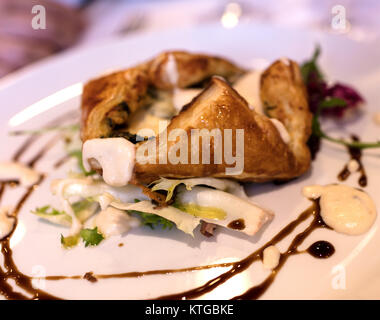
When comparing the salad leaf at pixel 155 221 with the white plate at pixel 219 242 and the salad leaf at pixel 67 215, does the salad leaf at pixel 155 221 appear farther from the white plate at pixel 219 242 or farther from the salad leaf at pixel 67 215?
the salad leaf at pixel 67 215

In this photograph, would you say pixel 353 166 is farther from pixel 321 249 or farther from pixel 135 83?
pixel 135 83

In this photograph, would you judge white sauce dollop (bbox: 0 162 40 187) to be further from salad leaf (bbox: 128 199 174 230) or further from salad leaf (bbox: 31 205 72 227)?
salad leaf (bbox: 128 199 174 230)

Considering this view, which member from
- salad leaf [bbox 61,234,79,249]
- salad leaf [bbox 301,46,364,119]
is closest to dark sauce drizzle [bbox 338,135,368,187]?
salad leaf [bbox 301,46,364,119]

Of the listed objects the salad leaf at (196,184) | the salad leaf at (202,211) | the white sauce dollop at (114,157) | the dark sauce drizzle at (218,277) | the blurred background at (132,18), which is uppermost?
the blurred background at (132,18)

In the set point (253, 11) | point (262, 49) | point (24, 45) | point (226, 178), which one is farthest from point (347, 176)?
point (24, 45)

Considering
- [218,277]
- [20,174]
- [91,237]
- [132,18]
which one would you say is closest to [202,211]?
[218,277]

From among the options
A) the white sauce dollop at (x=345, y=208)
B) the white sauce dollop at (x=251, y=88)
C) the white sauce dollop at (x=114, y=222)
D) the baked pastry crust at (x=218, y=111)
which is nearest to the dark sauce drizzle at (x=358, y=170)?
the white sauce dollop at (x=345, y=208)
